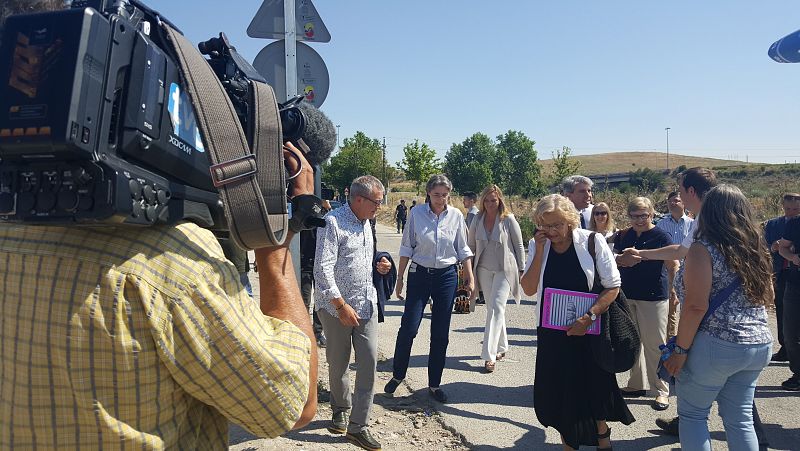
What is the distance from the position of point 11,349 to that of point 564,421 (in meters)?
3.43

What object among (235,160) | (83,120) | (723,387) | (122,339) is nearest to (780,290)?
(723,387)

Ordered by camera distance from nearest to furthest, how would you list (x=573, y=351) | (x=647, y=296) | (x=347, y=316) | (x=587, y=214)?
(x=573, y=351)
(x=347, y=316)
(x=647, y=296)
(x=587, y=214)

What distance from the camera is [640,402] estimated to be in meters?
5.32

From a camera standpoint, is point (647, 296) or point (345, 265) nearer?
point (345, 265)

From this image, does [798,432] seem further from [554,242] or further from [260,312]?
[260,312]

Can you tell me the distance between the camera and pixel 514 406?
5.24 meters

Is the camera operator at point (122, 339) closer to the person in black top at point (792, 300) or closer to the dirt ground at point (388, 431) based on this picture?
the dirt ground at point (388, 431)

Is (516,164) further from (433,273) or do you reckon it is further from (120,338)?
(120,338)

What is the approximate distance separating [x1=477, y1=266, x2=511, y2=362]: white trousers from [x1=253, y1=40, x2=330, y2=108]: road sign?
3.00 metres

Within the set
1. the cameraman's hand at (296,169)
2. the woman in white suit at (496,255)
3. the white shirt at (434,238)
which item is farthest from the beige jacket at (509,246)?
the cameraman's hand at (296,169)

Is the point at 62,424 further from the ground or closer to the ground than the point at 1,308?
closer to the ground

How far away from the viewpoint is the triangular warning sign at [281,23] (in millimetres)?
4160

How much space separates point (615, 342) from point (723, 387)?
66 centimetres

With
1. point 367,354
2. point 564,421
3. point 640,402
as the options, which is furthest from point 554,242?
point 640,402
